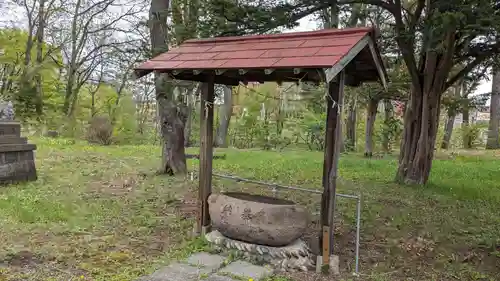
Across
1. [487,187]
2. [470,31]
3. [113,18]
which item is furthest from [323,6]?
[113,18]

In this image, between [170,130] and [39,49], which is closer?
[170,130]

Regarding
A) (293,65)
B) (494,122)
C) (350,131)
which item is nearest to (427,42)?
(293,65)

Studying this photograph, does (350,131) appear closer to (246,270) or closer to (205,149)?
(205,149)

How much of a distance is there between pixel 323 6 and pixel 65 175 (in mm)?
5550

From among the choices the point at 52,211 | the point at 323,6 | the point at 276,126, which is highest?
the point at 323,6

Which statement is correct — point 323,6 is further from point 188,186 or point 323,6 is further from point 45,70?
point 45,70

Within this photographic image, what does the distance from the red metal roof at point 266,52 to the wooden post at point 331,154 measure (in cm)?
35

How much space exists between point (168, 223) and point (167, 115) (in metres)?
3.04

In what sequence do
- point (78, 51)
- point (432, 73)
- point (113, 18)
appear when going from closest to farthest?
point (432, 73) < point (113, 18) < point (78, 51)

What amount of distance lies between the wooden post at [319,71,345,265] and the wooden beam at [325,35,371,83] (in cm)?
24

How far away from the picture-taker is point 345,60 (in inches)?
138

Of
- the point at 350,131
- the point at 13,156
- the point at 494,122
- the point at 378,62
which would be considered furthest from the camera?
the point at 350,131

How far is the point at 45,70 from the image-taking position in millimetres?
18172

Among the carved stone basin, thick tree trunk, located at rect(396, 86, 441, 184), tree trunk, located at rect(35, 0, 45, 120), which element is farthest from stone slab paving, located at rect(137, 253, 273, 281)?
tree trunk, located at rect(35, 0, 45, 120)
